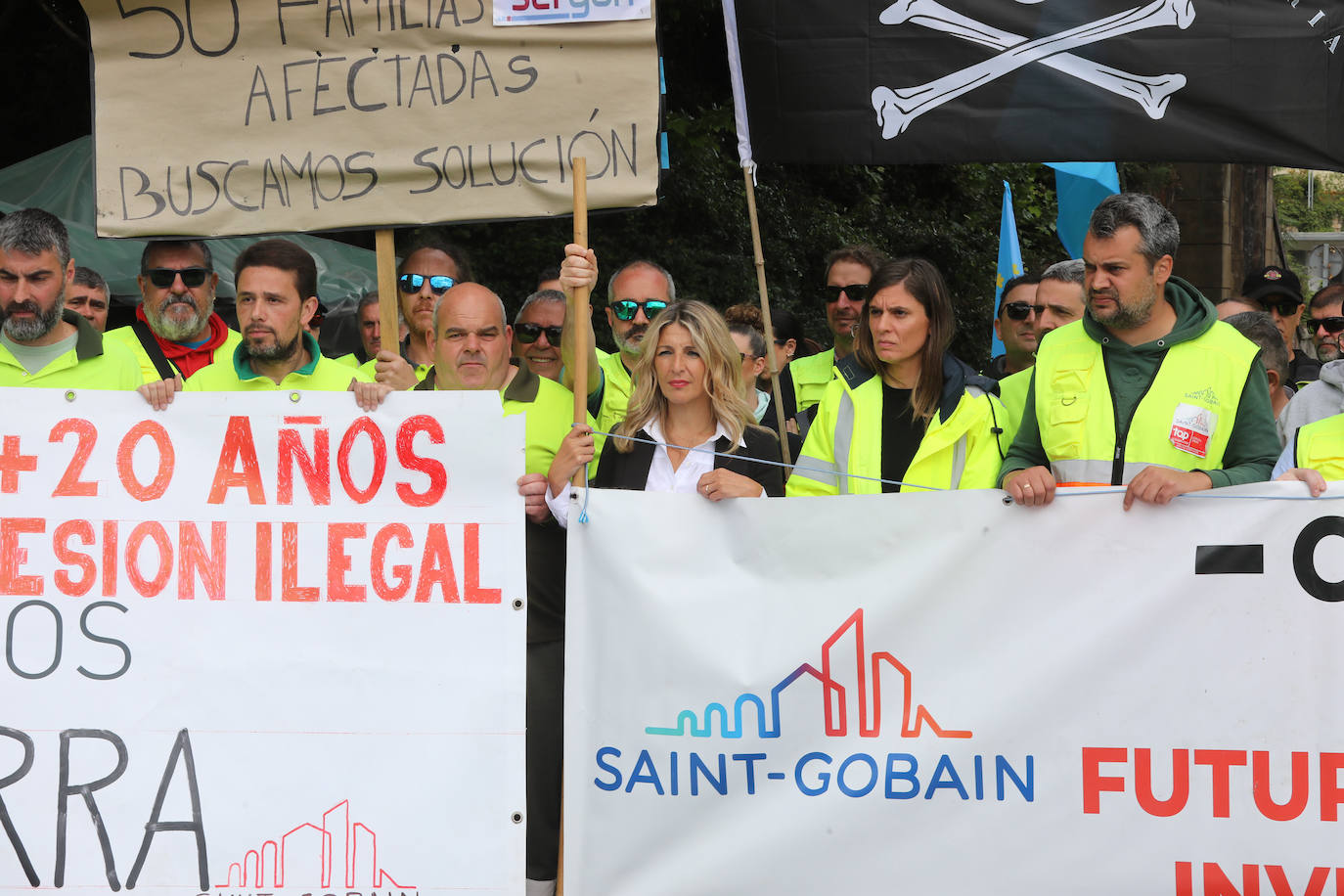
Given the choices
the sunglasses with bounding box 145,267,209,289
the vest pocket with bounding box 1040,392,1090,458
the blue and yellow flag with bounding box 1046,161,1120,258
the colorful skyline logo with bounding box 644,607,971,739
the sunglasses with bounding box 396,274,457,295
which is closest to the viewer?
the colorful skyline logo with bounding box 644,607,971,739

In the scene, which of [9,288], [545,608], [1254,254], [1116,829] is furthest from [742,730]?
[1254,254]

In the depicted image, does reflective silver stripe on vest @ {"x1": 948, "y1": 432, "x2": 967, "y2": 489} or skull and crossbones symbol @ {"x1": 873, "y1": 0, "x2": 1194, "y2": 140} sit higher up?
skull and crossbones symbol @ {"x1": 873, "y1": 0, "x2": 1194, "y2": 140}

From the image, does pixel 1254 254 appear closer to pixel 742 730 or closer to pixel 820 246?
pixel 820 246

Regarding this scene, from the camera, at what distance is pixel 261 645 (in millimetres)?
4012

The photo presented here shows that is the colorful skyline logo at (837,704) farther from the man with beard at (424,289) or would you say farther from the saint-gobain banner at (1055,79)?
the man with beard at (424,289)

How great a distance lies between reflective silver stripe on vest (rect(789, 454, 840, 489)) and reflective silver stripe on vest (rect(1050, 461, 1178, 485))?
62cm

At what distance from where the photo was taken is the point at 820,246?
13.6m

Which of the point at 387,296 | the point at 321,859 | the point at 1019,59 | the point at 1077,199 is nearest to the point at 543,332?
the point at 387,296

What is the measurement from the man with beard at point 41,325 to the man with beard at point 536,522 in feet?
3.45

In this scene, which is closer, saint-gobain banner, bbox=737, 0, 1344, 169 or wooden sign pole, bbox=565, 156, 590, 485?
wooden sign pole, bbox=565, 156, 590, 485

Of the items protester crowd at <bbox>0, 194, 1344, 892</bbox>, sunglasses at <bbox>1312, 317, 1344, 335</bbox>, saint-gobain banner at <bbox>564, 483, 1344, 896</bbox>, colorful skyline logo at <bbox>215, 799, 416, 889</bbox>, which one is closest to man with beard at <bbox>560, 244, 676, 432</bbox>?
protester crowd at <bbox>0, 194, 1344, 892</bbox>

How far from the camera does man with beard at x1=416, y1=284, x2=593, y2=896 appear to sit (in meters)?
4.18

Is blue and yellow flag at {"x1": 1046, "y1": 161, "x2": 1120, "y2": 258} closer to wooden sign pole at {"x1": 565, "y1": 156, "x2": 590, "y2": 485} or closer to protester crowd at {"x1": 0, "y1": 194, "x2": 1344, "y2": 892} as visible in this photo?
protester crowd at {"x1": 0, "y1": 194, "x2": 1344, "y2": 892}

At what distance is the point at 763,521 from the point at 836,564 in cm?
23
